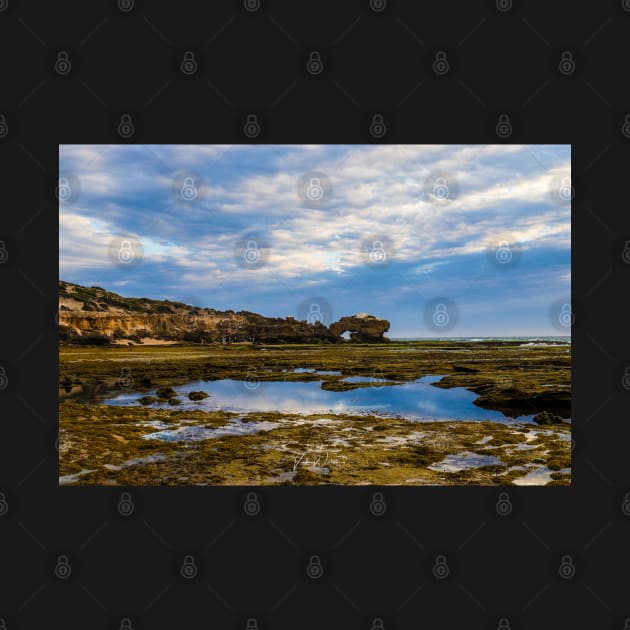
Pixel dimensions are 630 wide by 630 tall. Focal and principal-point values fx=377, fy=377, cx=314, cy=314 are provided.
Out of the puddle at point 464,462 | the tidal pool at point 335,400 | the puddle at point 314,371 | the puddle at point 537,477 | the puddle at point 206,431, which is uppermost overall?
the puddle at point 314,371

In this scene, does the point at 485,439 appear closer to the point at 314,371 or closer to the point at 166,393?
the point at 166,393

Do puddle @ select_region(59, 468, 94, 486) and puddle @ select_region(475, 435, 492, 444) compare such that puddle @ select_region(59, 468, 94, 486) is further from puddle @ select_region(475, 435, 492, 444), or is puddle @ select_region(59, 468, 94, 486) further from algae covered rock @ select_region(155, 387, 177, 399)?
puddle @ select_region(475, 435, 492, 444)

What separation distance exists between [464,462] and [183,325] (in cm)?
2495

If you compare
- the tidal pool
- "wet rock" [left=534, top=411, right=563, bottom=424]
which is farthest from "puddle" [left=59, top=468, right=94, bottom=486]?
"wet rock" [left=534, top=411, right=563, bottom=424]

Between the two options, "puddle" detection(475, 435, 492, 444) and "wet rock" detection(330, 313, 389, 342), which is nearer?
"puddle" detection(475, 435, 492, 444)

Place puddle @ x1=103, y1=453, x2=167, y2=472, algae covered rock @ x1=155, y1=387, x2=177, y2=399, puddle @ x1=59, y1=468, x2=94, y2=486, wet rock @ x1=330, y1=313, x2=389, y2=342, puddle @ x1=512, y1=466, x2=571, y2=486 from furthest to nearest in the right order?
wet rock @ x1=330, y1=313, x2=389, y2=342 → algae covered rock @ x1=155, y1=387, x2=177, y2=399 → puddle @ x1=103, y1=453, x2=167, y2=472 → puddle @ x1=512, y1=466, x2=571, y2=486 → puddle @ x1=59, y1=468, x2=94, y2=486

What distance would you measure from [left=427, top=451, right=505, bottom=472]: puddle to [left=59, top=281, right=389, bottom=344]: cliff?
14.2 m

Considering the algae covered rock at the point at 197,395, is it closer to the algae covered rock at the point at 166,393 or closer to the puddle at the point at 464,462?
the algae covered rock at the point at 166,393

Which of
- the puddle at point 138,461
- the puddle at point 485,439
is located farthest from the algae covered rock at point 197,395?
the puddle at point 485,439

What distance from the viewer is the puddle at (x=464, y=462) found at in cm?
886

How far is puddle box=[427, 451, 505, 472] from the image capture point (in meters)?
8.86

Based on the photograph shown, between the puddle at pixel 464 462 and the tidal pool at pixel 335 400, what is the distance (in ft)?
10.5
